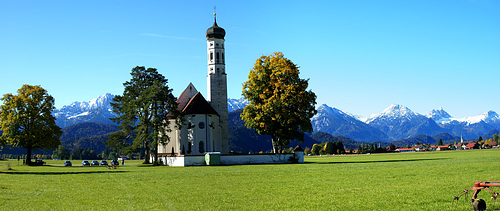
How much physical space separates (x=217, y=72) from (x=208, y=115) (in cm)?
1050

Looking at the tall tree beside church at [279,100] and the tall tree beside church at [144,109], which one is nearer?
the tall tree beside church at [279,100]

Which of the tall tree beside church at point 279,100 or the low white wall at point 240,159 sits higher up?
the tall tree beside church at point 279,100

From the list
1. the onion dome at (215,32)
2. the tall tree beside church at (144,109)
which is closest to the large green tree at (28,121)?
the tall tree beside church at (144,109)

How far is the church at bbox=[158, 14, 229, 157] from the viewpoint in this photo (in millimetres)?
75562

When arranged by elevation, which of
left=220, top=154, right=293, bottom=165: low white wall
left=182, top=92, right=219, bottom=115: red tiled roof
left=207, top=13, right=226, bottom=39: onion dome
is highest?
left=207, top=13, right=226, bottom=39: onion dome

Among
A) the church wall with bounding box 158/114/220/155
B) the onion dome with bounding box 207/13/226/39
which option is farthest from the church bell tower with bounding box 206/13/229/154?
the church wall with bounding box 158/114/220/155

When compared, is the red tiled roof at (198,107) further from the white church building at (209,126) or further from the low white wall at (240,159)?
the low white wall at (240,159)

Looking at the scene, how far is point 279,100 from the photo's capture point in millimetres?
56875

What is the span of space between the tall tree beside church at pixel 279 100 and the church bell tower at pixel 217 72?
70.7 feet

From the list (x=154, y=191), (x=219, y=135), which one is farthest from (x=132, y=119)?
(x=154, y=191)

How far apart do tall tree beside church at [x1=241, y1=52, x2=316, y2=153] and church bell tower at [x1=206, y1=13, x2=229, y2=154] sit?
70.7 feet

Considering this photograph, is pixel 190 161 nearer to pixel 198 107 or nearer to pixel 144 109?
pixel 144 109

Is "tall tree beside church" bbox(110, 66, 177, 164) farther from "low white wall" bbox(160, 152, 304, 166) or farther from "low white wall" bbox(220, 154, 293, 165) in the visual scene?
"low white wall" bbox(220, 154, 293, 165)

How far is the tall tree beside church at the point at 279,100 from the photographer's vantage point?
57.0 m
